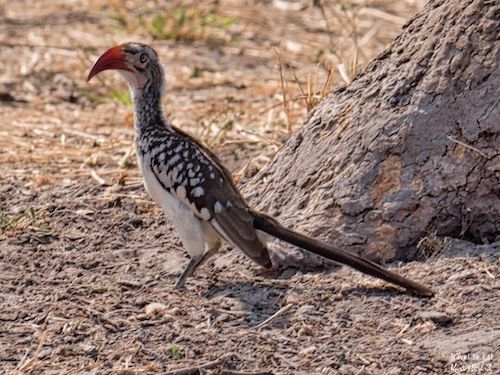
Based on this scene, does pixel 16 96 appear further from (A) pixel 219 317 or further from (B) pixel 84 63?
(A) pixel 219 317

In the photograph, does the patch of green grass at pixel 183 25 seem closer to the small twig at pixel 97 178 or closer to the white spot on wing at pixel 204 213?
the small twig at pixel 97 178

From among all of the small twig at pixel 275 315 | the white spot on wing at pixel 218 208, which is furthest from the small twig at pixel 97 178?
the small twig at pixel 275 315

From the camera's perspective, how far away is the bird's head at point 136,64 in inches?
230

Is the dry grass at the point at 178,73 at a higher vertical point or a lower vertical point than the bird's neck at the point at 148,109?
lower

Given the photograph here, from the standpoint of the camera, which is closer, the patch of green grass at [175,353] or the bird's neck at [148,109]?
the patch of green grass at [175,353]

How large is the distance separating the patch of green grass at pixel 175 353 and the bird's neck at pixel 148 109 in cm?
150

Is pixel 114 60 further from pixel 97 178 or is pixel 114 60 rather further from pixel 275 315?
pixel 275 315

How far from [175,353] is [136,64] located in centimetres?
186

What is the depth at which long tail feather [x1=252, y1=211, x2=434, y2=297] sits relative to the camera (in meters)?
4.81

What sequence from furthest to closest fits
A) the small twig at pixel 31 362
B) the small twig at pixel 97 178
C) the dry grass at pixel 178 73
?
the dry grass at pixel 178 73, the small twig at pixel 97 178, the small twig at pixel 31 362

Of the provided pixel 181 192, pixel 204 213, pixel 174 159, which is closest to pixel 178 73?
pixel 174 159

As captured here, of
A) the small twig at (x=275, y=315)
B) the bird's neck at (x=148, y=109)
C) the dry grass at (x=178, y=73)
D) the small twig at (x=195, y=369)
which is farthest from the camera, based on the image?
the dry grass at (x=178, y=73)

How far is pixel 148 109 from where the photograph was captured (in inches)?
228

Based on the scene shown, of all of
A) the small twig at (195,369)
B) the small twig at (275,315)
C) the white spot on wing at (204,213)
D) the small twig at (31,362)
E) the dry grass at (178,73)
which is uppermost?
the white spot on wing at (204,213)
